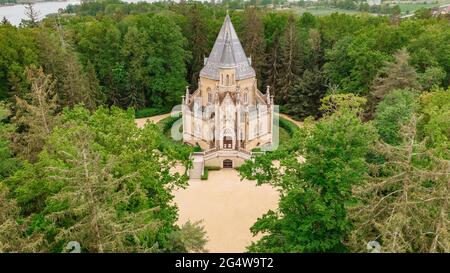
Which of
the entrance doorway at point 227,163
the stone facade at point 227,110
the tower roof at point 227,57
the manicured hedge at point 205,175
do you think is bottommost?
the manicured hedge at point 205,175

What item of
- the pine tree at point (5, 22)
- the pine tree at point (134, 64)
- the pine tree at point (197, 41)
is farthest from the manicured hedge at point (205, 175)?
the pine tree at point (5, 22)

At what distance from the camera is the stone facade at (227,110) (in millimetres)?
39153

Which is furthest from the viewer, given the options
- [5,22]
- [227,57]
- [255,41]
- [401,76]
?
[255,41]

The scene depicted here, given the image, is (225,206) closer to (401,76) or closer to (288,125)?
(288,125)

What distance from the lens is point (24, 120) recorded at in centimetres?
2541

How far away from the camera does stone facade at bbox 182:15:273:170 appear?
3915 centimetres

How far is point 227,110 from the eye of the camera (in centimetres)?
3925

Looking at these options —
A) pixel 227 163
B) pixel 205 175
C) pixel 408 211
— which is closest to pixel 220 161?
pixel 227 163

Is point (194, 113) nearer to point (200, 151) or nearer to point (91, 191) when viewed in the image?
point (200, 151)

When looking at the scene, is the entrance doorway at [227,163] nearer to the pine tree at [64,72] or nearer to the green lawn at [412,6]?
the pine tree at [64,72]

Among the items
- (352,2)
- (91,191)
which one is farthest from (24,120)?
(352,2)

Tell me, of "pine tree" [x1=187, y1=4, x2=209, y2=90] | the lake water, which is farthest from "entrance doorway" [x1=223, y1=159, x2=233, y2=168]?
the lake water

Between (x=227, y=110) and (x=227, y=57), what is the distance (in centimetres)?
503
